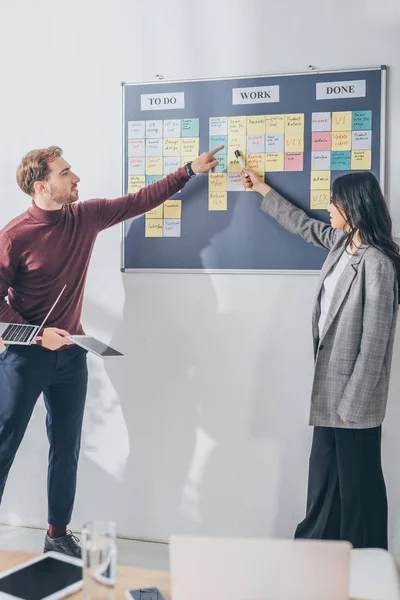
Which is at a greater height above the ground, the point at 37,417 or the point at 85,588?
the point at 85,588

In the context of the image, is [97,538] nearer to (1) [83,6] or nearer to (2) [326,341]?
(2) [326,341]

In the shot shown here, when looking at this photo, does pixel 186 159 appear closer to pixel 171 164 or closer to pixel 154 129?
pixel 171 164

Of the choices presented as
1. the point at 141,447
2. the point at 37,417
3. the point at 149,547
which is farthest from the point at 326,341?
the point at 37,417

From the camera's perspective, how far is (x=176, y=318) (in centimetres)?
284

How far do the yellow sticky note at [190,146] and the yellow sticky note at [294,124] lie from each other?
398mm

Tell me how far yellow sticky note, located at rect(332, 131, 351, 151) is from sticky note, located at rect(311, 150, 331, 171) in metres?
0.04

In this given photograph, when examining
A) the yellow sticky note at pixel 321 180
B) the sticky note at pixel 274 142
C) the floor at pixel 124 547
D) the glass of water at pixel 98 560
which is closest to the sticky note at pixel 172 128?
the sticky note at pixel 274 142

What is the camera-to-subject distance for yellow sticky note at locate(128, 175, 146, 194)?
9.36ft

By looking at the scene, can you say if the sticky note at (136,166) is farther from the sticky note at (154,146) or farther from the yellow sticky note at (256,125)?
the yellow sticky note at (256,125)

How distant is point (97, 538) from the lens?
1.14m

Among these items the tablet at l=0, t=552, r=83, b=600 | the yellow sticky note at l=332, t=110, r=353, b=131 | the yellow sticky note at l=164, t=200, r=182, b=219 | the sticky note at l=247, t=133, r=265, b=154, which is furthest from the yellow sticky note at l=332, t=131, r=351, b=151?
the tablet at l=0, t=552, r=83, b=600

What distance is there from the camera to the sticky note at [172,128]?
280 centimetres

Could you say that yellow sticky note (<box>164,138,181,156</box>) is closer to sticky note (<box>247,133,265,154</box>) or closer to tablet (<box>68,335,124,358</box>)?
sticky note (<box>247,133,265,154</box>)

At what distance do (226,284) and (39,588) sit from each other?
5.22ft
